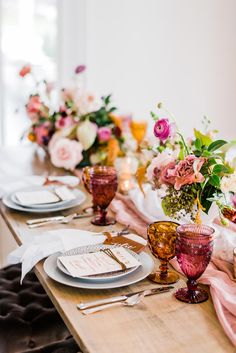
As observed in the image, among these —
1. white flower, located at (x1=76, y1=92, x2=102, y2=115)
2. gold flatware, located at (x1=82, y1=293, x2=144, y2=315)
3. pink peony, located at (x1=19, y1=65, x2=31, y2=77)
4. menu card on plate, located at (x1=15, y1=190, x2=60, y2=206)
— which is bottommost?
gold flatware, located at (x1=82, y1=293, x2=144, y2=315)

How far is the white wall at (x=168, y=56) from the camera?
122 inches

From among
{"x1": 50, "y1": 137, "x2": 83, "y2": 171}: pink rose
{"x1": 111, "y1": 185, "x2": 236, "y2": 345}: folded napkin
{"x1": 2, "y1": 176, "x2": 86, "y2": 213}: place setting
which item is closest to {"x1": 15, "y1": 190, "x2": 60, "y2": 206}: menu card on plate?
{"x1": 2, "y1": 176, "x2": 86, "y2": 213}: place setting

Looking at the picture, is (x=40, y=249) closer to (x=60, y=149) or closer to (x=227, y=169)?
(x=227, y=169)

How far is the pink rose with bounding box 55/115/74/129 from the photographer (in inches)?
88.8

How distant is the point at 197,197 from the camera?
3.86 feet

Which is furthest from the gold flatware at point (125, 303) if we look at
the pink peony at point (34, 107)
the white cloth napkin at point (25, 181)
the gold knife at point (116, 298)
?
the pink peony at point (34, 107)

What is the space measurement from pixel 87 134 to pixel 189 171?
1046 millimetres

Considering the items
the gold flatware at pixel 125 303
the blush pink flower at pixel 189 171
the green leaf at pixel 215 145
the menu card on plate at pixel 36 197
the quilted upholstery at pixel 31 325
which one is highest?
the green leaf at pixel 215 145

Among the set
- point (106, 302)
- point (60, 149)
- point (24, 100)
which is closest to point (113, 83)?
point (24, 100)

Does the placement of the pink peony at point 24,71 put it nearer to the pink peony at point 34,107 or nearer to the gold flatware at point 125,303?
the pink peony at point 34,107

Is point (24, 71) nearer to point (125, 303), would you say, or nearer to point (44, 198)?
point (44, 198)

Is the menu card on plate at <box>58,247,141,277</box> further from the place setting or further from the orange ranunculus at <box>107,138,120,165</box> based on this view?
the orange ranunculus at <box>107,138,120,165</box>

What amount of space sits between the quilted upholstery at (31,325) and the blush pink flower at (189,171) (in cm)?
57

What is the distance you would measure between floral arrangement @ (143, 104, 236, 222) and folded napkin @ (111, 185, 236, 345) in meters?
0.09
